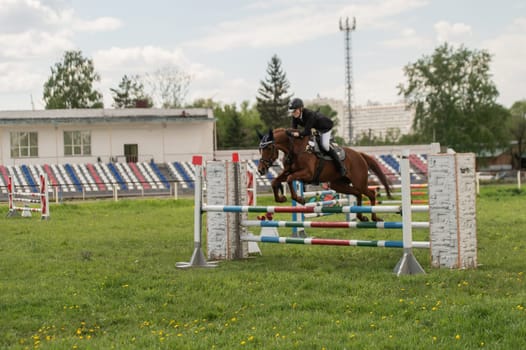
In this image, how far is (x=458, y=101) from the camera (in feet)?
200

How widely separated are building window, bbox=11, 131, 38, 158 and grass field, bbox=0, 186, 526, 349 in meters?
37.5

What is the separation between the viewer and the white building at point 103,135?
153 feet

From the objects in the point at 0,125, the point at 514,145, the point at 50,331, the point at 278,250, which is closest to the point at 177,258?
the point at 278,250

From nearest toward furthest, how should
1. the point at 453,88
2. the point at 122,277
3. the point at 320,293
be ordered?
the point at 320,293 → the point at 122,277 → the point at 453,88

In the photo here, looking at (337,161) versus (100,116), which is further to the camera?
(100,116)

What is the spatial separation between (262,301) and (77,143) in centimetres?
4308

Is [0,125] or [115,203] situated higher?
[0,125]

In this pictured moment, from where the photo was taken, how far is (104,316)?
661cm

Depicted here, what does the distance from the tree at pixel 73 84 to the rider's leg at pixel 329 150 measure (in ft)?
223

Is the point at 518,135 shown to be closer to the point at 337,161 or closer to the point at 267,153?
the point at 337,161

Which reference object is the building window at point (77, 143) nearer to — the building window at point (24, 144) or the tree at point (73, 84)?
the building window at point (24, 144)

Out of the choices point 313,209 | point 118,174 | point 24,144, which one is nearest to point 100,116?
point 24,144

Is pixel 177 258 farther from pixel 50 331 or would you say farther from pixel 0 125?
pixel 0 125

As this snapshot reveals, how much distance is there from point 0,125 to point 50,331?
140 ft
